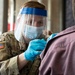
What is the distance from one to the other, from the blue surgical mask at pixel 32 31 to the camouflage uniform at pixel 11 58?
0.31 feet

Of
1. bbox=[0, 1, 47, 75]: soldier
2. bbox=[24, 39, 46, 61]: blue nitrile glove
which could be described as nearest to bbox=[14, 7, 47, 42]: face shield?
bbox=[0, 1, 47, 75]: soldier

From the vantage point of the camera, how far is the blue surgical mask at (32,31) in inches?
50.5

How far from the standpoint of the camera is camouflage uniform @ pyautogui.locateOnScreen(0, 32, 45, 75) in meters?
1.17

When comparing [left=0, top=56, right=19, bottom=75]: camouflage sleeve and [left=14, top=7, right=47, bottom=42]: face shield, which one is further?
[left=14, top=7, right=47, bottom=42]: face shield

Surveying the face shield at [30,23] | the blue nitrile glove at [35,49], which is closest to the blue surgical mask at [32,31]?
the face shield at [30,23]

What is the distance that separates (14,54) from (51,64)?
77cm

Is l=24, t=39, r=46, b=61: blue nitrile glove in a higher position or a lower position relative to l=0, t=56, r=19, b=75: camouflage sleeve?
higher

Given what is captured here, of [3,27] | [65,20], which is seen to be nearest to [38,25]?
[3,27]

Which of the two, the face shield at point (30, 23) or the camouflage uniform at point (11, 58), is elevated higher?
the face shield at point (30, 23)

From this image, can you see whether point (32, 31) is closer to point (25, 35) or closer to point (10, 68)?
point (25, 35)

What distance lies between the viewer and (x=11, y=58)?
4.00 feet

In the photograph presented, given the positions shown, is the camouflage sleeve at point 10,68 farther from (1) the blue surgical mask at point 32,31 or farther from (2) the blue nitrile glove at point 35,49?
(1) the blue surgical mask at point 32,31

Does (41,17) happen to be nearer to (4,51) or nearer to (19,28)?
(19,28)

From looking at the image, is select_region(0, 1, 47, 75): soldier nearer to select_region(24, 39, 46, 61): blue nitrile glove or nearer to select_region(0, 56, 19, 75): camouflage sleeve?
select_region(0, 56, 19, 75): camouflage sleeve
